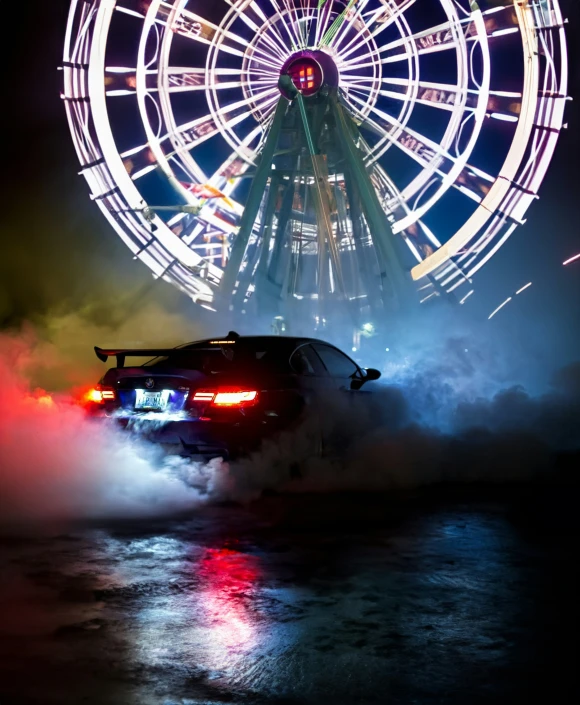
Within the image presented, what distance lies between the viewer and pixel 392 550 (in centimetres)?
546

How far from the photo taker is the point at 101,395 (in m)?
7.57

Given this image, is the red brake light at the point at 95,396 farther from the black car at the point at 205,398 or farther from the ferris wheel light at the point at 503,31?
the ferris wheel light at the point at 503,31

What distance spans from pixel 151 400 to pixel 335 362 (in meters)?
2.64

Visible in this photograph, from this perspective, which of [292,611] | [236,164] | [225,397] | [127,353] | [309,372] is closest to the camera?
[292,611]

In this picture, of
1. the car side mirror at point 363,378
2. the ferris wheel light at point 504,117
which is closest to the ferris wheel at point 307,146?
the ferris wheel light at point 504,117

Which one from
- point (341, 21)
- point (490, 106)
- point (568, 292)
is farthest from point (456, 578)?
point (568, 292)

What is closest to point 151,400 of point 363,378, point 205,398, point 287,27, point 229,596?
point 205,398

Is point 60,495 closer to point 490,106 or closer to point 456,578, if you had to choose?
point 456,578

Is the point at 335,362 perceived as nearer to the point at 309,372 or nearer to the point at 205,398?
the point at 309,372

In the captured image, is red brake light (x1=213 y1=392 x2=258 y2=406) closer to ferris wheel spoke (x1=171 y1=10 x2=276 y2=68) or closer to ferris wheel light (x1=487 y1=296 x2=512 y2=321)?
ferris wheel spoke (x1=171 y1=10 x2=276 y2=68)

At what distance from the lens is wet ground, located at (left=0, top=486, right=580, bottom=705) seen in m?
3.19

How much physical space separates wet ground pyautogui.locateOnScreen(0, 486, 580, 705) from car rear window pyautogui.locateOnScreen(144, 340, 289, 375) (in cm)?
146

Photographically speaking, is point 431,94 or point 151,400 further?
point 431,94

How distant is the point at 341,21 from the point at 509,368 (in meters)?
10.9
